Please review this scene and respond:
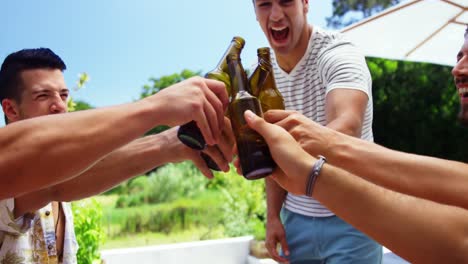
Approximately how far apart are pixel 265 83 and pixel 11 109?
1.22 m

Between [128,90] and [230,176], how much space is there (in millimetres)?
10258

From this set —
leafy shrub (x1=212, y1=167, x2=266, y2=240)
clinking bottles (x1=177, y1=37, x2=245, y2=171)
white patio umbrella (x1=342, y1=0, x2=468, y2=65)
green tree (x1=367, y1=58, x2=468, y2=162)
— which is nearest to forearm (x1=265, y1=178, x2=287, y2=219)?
clinking bottles (x1=177, y1=37, x2=245, y2=171)

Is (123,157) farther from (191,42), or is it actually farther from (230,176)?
(191,42)

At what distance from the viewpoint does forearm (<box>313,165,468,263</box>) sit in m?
0.93

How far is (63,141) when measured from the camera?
1061 mm

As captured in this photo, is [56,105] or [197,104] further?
[56,105]

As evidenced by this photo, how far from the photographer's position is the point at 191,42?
80.7 ft

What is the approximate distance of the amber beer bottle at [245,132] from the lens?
1314mm

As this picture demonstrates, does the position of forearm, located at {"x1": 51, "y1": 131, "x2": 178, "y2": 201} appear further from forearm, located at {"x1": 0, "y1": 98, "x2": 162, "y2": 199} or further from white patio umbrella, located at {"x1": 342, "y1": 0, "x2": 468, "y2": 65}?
white patio umbrella, located at {"x1": 342, "y1": 0, "x2": 468, "y2": 65}

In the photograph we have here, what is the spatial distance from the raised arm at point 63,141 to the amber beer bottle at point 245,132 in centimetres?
26

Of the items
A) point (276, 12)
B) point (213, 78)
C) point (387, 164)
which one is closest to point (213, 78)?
point (213, 78)

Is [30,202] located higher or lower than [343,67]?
lower

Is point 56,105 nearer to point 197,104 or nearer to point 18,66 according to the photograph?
point 18,66

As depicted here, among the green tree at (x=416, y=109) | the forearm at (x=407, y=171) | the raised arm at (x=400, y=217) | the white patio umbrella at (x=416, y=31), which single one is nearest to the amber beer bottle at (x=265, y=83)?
the forearm at (x=407, y=171)
